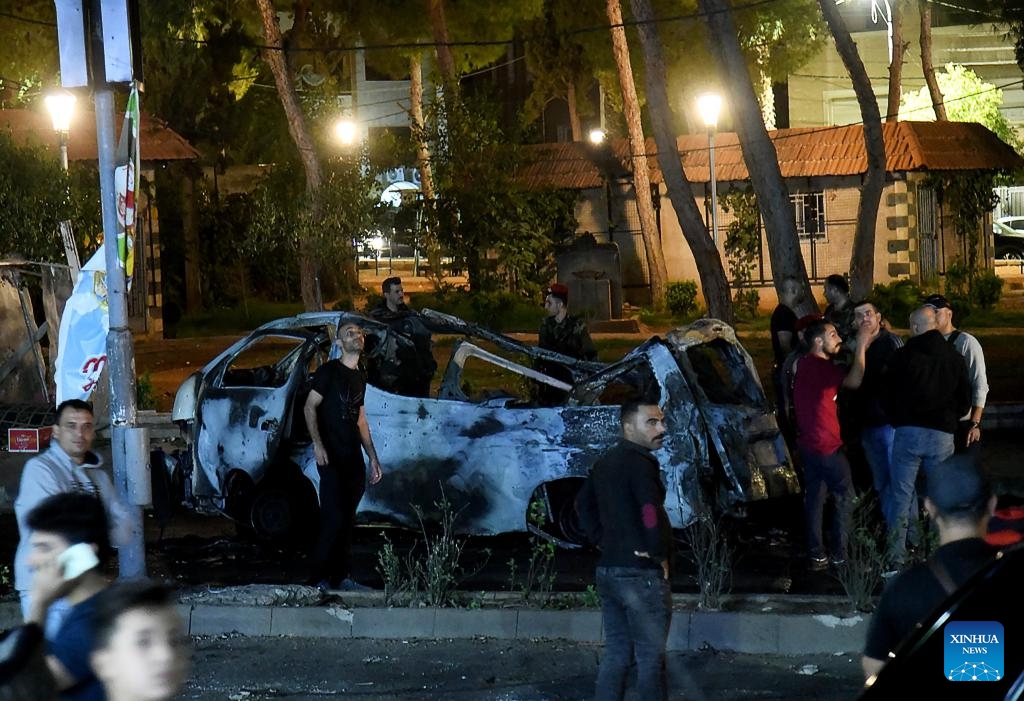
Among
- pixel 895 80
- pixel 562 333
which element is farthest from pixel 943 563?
pixel 895 80

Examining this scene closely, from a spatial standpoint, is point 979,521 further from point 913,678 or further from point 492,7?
point 492,7

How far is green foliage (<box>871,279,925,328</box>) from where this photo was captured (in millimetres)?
27641

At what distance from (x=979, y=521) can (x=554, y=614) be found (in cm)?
434

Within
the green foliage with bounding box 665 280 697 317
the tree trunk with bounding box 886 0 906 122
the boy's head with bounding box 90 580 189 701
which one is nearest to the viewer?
the boy's head with bounding box 90 580 189 701

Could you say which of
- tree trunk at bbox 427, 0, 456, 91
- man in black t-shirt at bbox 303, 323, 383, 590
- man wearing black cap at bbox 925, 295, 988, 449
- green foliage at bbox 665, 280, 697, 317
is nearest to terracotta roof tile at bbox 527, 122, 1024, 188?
green foliage at bbox 665, 280, 697, 317

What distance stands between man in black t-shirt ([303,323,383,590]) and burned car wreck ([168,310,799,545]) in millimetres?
541

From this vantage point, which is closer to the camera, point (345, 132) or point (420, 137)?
point (420, 137)

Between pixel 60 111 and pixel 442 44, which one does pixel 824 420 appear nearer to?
pixel 60 111

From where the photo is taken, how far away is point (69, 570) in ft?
15.0

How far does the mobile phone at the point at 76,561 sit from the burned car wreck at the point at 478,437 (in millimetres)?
5254

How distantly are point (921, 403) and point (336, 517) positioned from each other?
359cm

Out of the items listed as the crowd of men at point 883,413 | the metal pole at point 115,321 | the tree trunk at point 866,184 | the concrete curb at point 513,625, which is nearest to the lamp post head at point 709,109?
the tree trunk at point 866,184

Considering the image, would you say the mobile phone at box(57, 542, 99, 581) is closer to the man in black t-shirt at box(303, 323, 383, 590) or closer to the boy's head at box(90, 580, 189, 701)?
the boy's head at box(90, 580, 189, 701)

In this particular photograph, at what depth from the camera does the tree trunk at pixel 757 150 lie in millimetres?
17859
